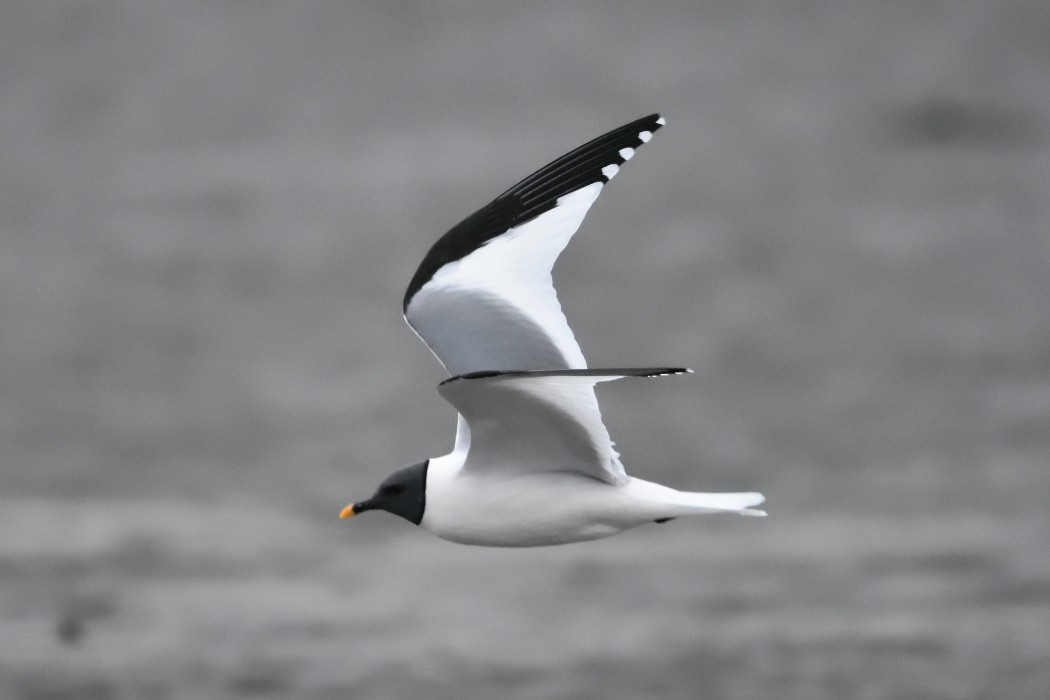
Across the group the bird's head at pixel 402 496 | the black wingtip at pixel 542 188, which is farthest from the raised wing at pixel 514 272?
the bird's head at pixel 402 496

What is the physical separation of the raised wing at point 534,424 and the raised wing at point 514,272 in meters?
0.41

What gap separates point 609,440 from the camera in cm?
451

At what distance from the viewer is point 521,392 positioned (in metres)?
4.29

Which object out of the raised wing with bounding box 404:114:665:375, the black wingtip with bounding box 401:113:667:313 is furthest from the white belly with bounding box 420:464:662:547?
the black wingtip with bounding box 401:113:667:313

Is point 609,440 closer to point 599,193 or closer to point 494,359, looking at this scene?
point 494,359

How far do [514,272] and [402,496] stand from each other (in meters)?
0.97

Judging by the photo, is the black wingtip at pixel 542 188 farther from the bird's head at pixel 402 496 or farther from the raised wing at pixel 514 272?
the bird's head at pixel 402 496

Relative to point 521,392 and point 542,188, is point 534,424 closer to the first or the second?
point 521,392

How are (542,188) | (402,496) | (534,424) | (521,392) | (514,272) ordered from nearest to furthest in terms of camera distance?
(521,392)
(534,424)
(402,496)
(514,272)
(542,188)

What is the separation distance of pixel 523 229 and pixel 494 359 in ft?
2.00

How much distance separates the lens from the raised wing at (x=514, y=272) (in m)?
5.00

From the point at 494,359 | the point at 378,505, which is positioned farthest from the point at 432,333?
the point at 378,505

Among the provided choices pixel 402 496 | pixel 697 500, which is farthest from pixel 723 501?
pixel 402 496

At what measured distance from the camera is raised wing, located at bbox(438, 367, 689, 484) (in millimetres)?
4262
